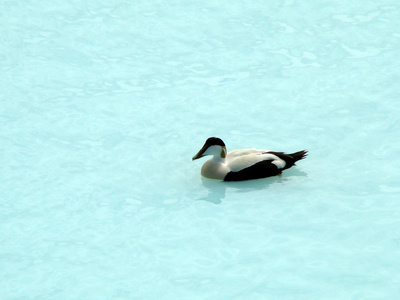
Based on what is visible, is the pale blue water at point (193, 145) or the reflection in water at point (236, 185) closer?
the pale blue water at point (193, 145)

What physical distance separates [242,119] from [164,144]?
100cm

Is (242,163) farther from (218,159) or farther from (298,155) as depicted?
(298,155)

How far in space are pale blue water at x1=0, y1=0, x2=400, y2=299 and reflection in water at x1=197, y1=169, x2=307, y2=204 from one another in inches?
0.7

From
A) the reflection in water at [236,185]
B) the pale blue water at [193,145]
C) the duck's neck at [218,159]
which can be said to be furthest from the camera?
the duck's neck at [218,159]

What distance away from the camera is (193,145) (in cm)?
804

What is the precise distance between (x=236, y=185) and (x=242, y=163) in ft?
0.69

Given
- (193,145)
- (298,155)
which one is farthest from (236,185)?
(193,145)

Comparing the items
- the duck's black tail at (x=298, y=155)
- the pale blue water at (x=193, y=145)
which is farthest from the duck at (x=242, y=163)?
the pale blue water at (x=193, y=145)

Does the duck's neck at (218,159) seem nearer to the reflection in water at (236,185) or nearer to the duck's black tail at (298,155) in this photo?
the reflection in water at (236,185)

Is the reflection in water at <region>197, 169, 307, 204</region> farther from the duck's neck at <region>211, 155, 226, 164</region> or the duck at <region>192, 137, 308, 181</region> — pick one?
the duck's neck at <region>211, 155, 226, 164</region>

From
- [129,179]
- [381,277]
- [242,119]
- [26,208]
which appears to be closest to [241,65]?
[242,119]

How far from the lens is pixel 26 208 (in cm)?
691

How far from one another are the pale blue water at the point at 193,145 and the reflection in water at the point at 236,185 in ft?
0.06

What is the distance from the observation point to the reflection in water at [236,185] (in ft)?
23.0
